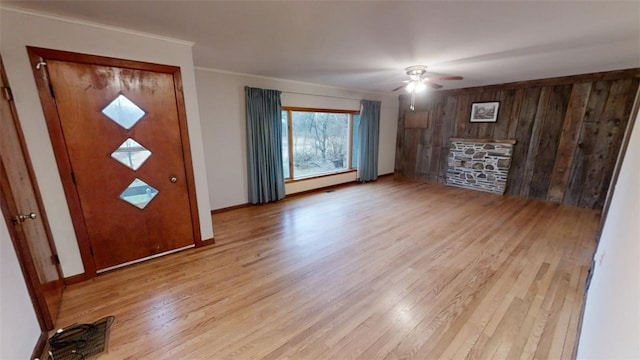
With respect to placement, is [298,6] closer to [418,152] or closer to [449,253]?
[449,253]

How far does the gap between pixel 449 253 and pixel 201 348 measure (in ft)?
8.54

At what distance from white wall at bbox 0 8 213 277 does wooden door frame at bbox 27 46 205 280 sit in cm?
3

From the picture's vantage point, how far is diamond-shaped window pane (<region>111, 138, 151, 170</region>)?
2.33m

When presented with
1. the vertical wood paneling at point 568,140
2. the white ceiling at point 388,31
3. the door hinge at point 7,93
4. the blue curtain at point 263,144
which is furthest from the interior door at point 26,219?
the vertical wood paneling at point 568,140

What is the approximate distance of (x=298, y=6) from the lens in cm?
171

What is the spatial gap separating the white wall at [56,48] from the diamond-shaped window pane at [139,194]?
444 millimetres

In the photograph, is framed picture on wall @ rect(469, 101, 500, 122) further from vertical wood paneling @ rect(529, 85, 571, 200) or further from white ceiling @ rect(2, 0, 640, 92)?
white ceiling @ rect(2, 0, 640, 92)

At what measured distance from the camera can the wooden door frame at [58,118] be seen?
192cm

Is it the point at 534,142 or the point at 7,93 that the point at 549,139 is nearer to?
the point at 534,142

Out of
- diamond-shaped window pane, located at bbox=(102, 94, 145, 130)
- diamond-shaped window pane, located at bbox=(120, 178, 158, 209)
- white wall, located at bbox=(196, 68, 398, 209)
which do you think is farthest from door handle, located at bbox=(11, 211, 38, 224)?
white wall, located at bbox=(196, 68, 398, 209)

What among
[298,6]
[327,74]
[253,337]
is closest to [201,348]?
[253,337]

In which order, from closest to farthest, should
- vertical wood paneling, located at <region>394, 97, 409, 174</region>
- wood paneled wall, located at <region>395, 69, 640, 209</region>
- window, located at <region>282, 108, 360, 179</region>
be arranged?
wood paneled wall, located at <region>395, 69, 640, 209</region> < window, located at <region>282, 108, 360, 179</region> < vertical wood paneling, located at <region>394, 97, 409, 174</region>

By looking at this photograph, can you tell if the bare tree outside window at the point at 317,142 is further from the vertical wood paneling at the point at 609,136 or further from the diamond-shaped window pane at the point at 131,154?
the vertical wood paneling at the point at 609,136

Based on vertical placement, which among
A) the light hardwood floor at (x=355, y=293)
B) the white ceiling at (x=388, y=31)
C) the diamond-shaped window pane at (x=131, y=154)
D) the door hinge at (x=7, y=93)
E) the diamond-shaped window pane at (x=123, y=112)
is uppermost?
the white ceiling at (x=388, y=31)
